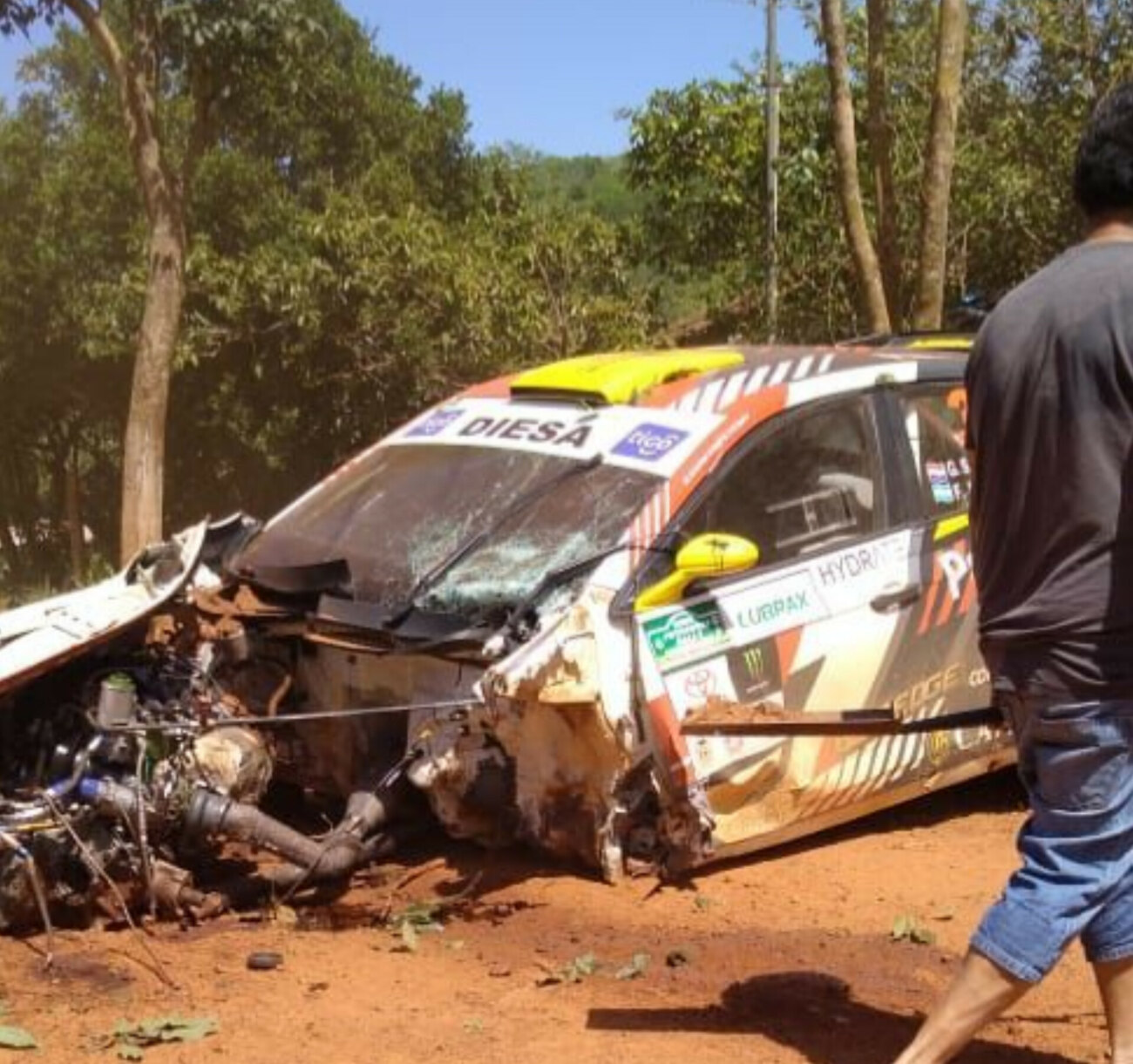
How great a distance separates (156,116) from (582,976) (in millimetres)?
9496

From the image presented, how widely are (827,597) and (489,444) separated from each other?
1.29 metres

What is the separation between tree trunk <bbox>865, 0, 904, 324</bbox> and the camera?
10.1 meters

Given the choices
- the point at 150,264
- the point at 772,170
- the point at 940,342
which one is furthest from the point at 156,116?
the point at 940,342

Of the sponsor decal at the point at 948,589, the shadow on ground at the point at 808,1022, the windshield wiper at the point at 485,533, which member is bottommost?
the shadow on ground at the point at 808,1022

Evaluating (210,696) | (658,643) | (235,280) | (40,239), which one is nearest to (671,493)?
(658,643)

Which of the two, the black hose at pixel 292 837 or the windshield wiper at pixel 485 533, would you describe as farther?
the windshield wiper at pixel 485 533

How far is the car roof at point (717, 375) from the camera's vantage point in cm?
559

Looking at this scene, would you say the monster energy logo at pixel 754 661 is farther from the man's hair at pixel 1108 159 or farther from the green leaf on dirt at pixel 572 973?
the man's hair at pixel 1108 159

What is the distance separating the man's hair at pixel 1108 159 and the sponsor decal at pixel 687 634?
1.97 meters

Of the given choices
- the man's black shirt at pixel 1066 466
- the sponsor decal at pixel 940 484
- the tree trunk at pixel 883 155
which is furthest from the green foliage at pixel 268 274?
the man's black shirt at pixel 1066 466

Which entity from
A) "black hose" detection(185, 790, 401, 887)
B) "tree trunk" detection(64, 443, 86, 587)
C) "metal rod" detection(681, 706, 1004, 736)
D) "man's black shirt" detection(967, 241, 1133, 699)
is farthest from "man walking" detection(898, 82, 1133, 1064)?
"tree trunk" detection(64, 443, 86, 587)

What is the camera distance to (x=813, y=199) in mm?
14117

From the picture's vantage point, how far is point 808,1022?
405cm

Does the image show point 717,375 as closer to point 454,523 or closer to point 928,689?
point 454,523
